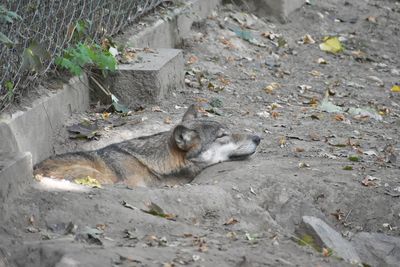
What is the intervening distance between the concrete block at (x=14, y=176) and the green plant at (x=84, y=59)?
2366mm

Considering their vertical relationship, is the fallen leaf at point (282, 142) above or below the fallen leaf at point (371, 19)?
above

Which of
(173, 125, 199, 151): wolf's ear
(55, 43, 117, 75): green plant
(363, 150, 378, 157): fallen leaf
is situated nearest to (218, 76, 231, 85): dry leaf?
(55, 43, 117, 75): green plant

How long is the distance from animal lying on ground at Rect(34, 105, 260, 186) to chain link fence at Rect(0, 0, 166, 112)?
82 cm

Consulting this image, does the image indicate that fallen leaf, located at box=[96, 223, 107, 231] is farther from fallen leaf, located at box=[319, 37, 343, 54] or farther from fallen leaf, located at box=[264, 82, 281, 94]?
fallen leaf, located at box=[319, 37, 343, 54]

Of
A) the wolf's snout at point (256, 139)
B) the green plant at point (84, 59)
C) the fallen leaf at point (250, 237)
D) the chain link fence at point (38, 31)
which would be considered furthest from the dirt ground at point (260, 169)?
the chain link fence at point (38, 31)

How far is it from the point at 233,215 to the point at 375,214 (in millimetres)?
1171

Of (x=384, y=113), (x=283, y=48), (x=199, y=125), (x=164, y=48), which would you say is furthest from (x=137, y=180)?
(x=283, y=48)

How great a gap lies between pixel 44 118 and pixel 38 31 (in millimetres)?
727

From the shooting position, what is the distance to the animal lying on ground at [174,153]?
742 cm

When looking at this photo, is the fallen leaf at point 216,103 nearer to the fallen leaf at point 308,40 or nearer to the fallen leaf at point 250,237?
the fallen leaf at point 308,40

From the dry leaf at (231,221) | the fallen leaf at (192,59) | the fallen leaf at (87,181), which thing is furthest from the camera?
the fallen leaf at (192,59)

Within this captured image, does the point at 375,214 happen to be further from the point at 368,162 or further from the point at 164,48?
the point at 164,48

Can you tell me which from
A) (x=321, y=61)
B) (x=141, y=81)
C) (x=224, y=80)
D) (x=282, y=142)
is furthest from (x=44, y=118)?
(x=321, y=61)

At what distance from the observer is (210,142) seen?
789cm
